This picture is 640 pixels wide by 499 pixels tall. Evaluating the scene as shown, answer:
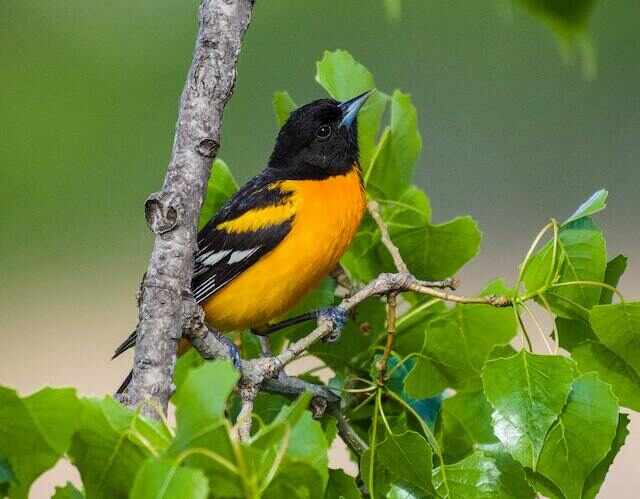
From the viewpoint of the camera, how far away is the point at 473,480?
1.54 meters

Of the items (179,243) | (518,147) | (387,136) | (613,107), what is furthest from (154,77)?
(179,243)

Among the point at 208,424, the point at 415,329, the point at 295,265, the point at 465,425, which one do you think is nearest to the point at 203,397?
the point at 208,424

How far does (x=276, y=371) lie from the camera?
5.57 ft

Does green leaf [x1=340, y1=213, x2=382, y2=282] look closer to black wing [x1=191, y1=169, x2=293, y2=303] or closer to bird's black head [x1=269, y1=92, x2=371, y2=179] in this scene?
black wing [x1=191, y1=169, x2=293, y2=303]

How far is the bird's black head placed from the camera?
302cm

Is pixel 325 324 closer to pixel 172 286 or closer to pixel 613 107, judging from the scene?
pixel 172 286

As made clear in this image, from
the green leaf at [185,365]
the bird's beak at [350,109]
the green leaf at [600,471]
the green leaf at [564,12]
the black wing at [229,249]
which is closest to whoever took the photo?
the green leaf at [564,12]

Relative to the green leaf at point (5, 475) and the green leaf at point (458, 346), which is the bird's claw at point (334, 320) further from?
the green leaf at point (5, 475)

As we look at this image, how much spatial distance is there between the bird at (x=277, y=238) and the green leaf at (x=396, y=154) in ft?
0.88

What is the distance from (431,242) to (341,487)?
554mm

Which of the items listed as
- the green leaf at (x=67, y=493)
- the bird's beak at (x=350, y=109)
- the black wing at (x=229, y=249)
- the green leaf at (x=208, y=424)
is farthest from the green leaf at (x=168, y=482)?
the black wing at (x=229, y=249)

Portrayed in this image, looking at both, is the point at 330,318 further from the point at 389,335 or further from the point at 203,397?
the point at 203,397

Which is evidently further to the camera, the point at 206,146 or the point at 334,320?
the point at 334,320

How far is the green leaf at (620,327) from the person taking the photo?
1.61 m
